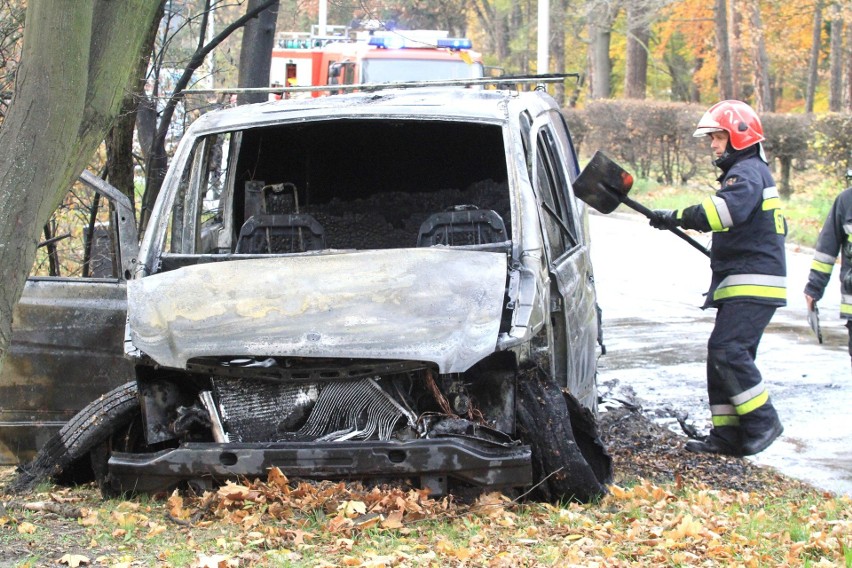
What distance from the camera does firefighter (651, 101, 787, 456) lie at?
6.20 metres

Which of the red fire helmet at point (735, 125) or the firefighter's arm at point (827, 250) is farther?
the firefighter's arm at point (827, 250)

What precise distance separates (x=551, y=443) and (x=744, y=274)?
215 centimetres

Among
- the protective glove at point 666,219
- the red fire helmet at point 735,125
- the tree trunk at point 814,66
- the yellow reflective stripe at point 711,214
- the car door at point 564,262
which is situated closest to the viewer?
the car door at point 564,262

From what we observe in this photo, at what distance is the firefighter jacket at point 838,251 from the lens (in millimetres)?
6555

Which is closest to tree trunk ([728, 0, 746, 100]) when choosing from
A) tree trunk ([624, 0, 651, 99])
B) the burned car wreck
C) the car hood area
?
tree trunk ([624, 0, 651, 99])

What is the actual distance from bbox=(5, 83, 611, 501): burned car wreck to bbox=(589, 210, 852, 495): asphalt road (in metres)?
1.54

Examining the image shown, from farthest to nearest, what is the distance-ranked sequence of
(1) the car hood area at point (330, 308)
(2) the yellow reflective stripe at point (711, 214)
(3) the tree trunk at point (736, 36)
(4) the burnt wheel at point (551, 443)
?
(3) the tree trunk at point (736, 36) < (2) the yellow reflective stripe at point (711, 214) < (4) the burnt wheel at point (551, 443) < (1) the car hood area at point (330, 308)

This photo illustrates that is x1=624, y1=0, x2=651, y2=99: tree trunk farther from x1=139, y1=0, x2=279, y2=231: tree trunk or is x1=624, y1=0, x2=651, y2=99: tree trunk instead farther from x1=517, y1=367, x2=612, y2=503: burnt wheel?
x1=517, y1=367, x2=612, y2=503: burnt wheel

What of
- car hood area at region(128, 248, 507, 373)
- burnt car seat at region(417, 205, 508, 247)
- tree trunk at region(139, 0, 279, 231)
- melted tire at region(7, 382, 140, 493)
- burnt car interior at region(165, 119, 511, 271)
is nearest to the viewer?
car hood area at region(128, 248, 507, 373)

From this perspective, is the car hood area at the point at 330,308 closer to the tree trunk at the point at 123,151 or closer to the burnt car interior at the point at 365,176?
the burnt car interior at the point at 365,176

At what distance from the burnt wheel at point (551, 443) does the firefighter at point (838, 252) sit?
8.30 ft

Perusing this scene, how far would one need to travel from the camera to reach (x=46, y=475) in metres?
5.09

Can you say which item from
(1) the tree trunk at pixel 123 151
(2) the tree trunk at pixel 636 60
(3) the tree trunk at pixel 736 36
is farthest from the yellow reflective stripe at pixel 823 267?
(3) the tree trunk at pixel 736 36

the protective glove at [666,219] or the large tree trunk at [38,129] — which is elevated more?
the large tree trunk at [38,129]
